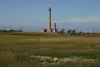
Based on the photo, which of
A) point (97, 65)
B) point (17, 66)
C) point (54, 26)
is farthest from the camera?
point (54, 26)

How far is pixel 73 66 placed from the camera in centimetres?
1781

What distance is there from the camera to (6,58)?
2570cm

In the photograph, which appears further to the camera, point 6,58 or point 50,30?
point 50,30

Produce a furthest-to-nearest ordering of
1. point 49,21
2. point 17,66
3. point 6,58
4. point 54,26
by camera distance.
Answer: point 54,26 < point 49,21 < point 6,58 < point 17,66

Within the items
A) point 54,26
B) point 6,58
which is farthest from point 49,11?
point 6,58

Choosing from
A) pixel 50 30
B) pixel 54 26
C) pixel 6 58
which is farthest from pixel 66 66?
pixel 54 26

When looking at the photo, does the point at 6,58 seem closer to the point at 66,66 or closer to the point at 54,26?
the point at 66,66

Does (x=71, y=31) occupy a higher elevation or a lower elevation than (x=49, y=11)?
lower

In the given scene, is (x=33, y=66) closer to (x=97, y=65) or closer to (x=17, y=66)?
(x=17, y=66)

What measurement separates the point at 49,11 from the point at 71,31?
19.2m

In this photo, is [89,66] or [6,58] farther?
[6,58]

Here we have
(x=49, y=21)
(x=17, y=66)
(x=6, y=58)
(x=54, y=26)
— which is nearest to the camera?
(x=17, y=66)

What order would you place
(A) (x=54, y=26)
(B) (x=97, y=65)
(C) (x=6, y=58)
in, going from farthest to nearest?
1. (A) (x=54, y=26)
2. (C) (x=6, y=58)
3. (B) (x=97, y=65)

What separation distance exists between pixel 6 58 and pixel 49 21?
523 ft
